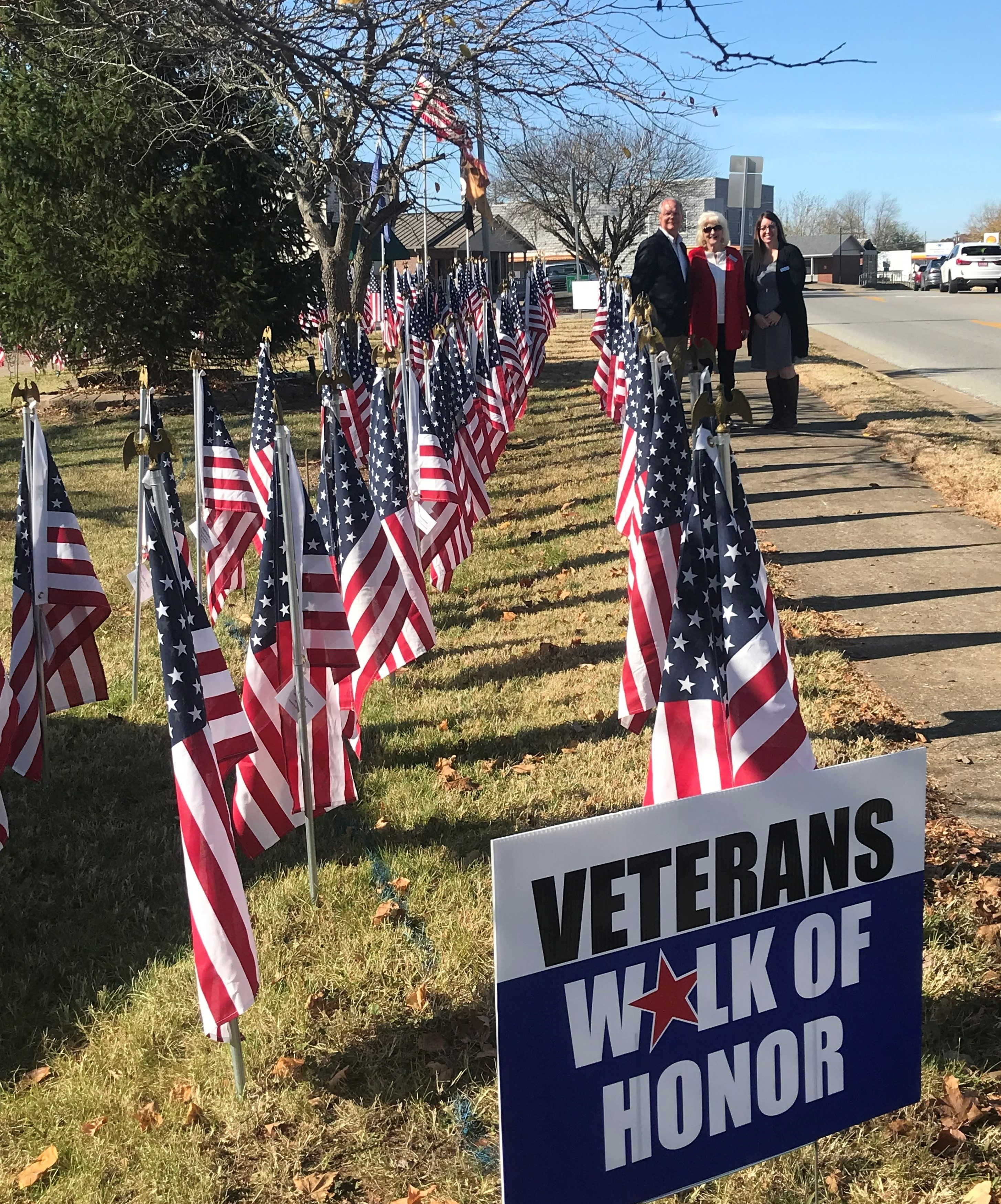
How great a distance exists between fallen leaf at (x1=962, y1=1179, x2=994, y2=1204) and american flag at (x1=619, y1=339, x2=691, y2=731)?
6.65 ft

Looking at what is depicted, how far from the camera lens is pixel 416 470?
7828mm

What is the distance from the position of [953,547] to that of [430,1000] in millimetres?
6083

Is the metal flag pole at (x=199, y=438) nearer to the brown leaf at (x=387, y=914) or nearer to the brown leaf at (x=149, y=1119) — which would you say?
the brown leaf at (x=387, y=914)

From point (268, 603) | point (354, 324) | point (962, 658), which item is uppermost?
point (354, 324)

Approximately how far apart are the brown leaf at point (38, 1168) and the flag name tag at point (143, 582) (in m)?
2.97

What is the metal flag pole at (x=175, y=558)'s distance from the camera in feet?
10.9

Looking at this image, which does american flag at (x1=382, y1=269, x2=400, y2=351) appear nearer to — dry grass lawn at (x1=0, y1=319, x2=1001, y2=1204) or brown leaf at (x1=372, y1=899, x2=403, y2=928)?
dry grass lawn at (x1=0, y1=319, x2=1001, y2=1204)

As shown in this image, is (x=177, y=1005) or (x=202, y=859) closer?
(x=202, y=859)

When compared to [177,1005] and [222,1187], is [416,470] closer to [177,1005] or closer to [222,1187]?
[177,1005]

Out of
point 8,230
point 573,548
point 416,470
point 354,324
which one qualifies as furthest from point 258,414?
point 8,230

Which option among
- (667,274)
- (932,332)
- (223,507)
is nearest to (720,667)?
(223,507)

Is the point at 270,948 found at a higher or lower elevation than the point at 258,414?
lower

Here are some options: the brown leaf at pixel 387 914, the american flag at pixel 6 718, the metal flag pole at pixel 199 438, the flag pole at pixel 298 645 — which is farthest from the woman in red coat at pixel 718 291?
the brown leaf at pixel 387 914

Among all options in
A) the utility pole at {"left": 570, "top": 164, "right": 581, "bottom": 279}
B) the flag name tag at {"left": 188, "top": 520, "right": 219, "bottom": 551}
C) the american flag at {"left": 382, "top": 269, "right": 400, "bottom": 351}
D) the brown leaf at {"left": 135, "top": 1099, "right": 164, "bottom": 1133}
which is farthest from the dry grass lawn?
the utility pole at {"left": 570, "top": 164, "right": 581, "bottom": 279}
